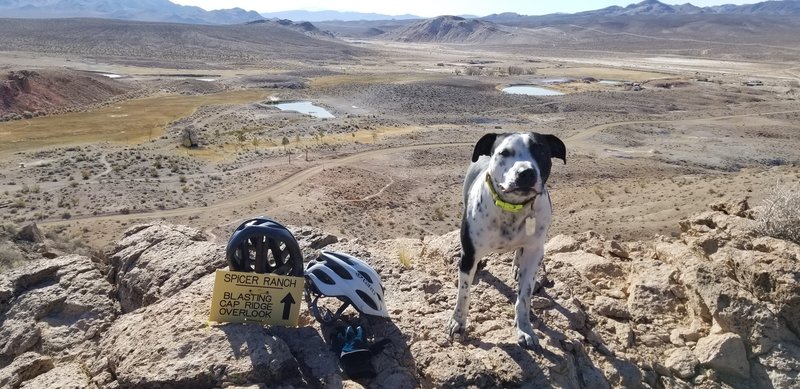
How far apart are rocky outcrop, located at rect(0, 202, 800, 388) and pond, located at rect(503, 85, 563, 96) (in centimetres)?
6036

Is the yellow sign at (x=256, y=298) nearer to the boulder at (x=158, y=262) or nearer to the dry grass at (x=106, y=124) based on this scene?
the boulder at (x=158, y=262)

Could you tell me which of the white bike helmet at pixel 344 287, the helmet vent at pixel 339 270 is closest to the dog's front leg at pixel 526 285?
the white bike helmet at pixel 344 287

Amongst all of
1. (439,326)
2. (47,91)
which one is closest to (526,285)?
(439,326)

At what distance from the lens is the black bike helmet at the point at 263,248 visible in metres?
5.43

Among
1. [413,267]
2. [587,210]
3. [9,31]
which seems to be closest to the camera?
[413,267]

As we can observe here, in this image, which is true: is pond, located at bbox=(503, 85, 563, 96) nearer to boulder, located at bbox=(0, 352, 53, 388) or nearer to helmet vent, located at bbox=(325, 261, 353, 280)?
helmet vent, located at bbox=(325, 261, 353, 280)

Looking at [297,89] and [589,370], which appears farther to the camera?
[297,89]

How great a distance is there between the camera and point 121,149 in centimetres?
3262

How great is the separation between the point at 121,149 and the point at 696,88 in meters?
60.8

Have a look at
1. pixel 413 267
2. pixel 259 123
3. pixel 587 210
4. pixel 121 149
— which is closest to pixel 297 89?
pixel 259 123

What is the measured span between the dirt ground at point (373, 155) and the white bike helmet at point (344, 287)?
389 inches

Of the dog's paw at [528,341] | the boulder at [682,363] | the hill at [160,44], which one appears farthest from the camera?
Answer: the hill at [160,44]

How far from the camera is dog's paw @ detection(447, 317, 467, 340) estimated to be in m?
5.41

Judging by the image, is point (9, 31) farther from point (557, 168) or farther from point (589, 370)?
point (589, 370)
